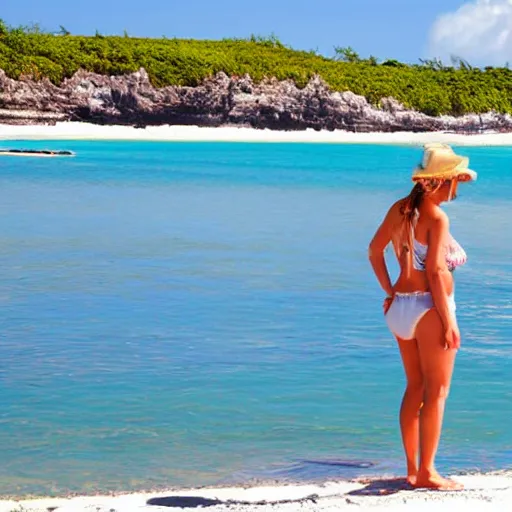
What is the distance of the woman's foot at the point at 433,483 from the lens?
4.93 m

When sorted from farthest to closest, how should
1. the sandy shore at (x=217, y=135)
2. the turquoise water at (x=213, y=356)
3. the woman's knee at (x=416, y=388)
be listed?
the sandy shore at (x=217, y=135)
the turquoise water at (x=213, y=356)
the woman's knee at (x=416, y=388)

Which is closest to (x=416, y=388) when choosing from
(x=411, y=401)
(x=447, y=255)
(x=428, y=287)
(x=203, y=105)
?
(x=411, y=401)

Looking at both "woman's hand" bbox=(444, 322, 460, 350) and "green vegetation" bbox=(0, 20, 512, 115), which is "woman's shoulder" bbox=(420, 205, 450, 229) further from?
"green vegetation" bbox=(0, 20, 512, 115)

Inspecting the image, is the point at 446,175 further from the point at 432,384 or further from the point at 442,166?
the point at 432,384

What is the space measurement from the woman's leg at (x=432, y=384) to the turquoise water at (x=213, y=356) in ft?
2.49

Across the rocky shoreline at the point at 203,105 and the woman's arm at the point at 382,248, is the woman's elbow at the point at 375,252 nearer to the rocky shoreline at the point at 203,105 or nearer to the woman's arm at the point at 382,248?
the woman's arm at the point at 382,248

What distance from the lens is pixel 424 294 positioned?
15.7 ft

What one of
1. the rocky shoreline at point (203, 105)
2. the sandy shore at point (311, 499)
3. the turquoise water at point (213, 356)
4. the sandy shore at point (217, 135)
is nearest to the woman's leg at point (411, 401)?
the sandy shore at point (311, 499)

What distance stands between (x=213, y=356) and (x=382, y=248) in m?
3.33

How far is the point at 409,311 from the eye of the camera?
4.79m

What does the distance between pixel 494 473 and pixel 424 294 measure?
49.1 inches

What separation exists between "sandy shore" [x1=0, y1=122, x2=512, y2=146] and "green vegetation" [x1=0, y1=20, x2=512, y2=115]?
9.82 feet

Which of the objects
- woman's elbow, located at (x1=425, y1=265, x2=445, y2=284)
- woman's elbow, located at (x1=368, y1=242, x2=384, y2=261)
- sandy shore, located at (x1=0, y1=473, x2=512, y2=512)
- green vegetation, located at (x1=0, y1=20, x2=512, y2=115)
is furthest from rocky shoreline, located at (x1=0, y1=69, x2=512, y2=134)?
woman's elbow, located at (x1=425, y1=265, x2=445, y2=284)

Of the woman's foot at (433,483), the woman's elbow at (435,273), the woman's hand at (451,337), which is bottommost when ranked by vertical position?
the woman's foot at (433,483)
